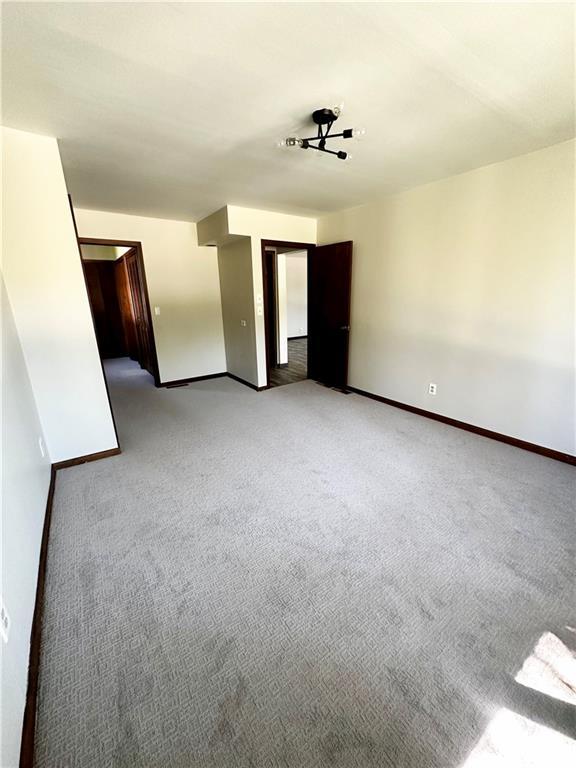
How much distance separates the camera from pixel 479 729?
1.01 meters

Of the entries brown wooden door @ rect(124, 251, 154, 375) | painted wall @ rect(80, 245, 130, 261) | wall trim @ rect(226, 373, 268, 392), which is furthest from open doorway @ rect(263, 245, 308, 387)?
painted wall @ rect(80, 245, 130, 261)

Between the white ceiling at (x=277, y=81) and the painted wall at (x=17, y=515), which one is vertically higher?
the white ceiling at (x=277, y=81)

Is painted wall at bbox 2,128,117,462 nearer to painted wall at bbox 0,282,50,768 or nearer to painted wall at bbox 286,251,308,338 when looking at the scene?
painted wall at bbox 0,282,50,768

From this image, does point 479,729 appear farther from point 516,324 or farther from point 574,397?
point 516,324

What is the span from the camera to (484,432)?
2967mm

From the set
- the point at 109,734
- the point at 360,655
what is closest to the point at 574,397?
the point at 360,655

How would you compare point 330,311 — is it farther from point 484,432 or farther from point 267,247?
point 484,432

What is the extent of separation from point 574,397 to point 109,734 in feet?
11.0

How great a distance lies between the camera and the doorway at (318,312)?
4096mm

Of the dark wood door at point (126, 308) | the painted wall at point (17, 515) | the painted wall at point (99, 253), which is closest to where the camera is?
the painted wall at point (17, 515)

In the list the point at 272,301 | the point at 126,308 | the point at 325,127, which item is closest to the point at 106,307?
the point at 126,308

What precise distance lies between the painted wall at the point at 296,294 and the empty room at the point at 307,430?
4246 mm

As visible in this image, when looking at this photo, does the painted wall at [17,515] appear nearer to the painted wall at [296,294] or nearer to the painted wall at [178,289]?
the painted wall at [178,289]

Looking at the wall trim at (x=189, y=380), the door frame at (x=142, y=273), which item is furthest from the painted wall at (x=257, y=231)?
the wall trim at (x=189, y=380)
